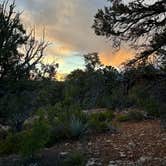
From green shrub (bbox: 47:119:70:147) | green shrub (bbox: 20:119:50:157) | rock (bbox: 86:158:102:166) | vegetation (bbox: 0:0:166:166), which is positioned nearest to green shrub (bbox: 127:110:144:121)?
vegetation (bbox: 0:0:166:166)

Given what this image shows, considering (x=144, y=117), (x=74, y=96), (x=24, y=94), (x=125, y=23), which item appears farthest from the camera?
(x=74, y=96)

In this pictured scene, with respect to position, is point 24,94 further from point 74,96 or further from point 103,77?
point 74,96

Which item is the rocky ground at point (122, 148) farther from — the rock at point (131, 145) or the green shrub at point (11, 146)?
the green shrub at point (11, 146)

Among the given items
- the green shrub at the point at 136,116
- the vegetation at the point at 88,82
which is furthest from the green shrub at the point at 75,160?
the green shrub at the point at 136,116

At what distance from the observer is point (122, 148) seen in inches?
542

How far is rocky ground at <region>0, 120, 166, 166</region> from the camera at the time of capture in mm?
12390

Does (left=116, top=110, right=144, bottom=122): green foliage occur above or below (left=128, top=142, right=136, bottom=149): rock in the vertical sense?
above

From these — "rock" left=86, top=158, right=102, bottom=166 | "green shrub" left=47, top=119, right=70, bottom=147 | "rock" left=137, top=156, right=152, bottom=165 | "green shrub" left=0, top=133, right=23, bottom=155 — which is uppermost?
"green shrub" left=47, top=119, right=70, bottom=147

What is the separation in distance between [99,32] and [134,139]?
3.53 metres

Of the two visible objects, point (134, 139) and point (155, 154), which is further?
point (134, 139)

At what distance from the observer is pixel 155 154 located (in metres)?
12.8

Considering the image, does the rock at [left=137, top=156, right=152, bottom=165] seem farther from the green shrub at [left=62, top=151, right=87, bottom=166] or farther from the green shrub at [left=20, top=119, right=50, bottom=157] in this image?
the green shrub at [left=20, top=119, right=50, bottom=157]

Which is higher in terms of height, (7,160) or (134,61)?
(134,61)

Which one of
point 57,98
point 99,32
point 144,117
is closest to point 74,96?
point 57,98
